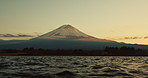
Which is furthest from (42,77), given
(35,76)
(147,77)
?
(147,77)

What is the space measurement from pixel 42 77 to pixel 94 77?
276 inches

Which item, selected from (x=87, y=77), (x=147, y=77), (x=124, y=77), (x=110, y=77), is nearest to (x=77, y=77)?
(x=87, y=77)

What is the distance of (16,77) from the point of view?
29.0 metres

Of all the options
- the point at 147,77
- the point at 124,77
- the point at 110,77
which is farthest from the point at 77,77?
the point at 147,77

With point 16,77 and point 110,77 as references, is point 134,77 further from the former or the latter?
point 16,77

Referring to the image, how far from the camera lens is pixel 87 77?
29312 millimetres

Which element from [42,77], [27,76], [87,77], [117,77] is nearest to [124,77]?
[117,77]

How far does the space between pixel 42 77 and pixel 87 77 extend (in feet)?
19.9

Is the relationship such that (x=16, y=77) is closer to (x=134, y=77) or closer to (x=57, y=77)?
(x=57, y=77)

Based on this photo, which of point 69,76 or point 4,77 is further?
point 69,76

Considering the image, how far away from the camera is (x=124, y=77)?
2975 centimetres

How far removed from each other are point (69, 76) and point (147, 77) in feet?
34.8

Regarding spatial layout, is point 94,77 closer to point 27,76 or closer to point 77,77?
point 77,77

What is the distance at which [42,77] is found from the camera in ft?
96.9
